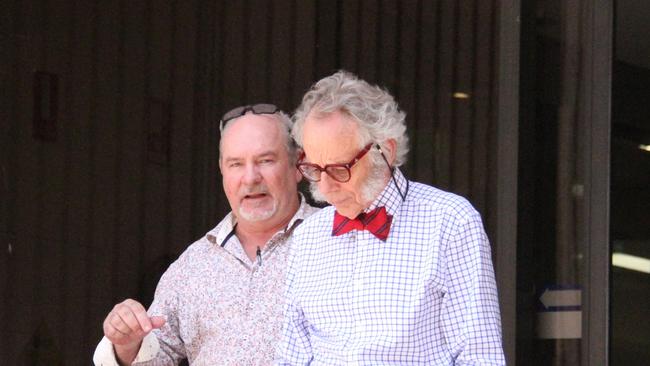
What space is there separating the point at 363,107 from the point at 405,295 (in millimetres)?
448

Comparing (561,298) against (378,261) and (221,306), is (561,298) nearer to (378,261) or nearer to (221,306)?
(221,306)

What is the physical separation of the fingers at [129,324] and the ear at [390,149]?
738 millimetres

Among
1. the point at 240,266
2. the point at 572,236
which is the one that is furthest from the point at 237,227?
the point at 572,236

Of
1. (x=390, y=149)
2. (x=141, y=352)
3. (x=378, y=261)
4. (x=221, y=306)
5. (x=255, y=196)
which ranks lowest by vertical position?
(x=141, y=352)

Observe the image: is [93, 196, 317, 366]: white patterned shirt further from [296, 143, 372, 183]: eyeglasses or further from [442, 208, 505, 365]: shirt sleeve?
[442, 208, 505, 365]: shirt sleeve

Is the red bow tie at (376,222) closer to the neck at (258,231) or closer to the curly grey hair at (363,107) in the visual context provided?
the curly grey hair at (363,107)

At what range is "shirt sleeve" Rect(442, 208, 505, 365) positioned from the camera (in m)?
3.04

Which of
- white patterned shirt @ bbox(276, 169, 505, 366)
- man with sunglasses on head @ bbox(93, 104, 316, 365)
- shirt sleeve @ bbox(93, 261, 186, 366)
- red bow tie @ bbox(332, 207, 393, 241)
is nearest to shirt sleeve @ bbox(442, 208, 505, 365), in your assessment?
white patterned shirt @ bbox(276, 169, 505, 366)

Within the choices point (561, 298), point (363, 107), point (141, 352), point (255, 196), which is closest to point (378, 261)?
point (363, 107)

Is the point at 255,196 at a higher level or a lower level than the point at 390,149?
lower

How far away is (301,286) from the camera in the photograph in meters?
3.31

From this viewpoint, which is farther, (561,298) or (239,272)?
(561,298)

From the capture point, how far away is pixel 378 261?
317cm

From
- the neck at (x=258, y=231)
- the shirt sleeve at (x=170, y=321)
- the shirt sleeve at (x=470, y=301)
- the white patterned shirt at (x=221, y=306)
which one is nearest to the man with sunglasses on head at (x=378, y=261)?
the shirt sleeve at (x=470, y=301)
